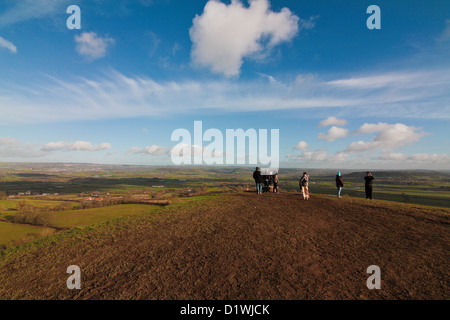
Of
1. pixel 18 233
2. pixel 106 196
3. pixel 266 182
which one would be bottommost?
pixel 106 196

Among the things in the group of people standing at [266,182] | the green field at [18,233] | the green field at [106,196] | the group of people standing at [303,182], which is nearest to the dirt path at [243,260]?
the group of people standing at [303,182]

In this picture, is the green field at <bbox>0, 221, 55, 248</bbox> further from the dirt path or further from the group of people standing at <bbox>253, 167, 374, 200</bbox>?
the group of people standing at <bbox>253, 167, 374, 200</bbox>

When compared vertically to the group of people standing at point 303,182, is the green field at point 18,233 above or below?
below

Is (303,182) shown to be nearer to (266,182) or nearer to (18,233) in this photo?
(266,182)

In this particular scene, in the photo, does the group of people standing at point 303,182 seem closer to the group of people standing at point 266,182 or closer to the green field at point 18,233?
the group of people standing at point 266,182

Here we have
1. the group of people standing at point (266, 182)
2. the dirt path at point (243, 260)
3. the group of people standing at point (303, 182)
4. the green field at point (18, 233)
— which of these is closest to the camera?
the dirt path at point (243, 260)

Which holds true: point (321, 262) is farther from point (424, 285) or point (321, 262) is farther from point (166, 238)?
point (166, 238)

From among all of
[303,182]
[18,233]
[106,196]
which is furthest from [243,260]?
[106,196]

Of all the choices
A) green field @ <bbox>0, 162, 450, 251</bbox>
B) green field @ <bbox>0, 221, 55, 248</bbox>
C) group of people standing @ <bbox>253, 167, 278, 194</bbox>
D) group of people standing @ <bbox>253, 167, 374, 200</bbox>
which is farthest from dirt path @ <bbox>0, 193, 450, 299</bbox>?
group of people standing @ <bbox>253, 167, 278, 194</bbox>
